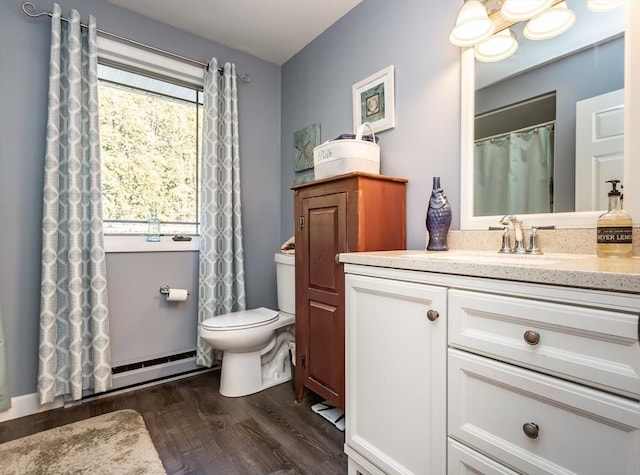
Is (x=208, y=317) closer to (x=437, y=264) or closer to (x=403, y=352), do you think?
(x=403, y=352)

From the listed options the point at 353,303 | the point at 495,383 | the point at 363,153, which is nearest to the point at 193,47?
the point at 363,153

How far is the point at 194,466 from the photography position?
1.35 m

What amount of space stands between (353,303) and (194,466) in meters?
0.95

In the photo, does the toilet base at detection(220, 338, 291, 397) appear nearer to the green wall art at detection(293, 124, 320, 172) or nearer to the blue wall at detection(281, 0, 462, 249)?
the blue wall at detection(281, 0, 462, 249)

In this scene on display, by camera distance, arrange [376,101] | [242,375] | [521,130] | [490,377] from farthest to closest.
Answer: [242,375], [376,101], [521,130], [490,377]

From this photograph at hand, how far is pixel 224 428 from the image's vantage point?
5.30 ft

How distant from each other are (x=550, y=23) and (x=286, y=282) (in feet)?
6.04

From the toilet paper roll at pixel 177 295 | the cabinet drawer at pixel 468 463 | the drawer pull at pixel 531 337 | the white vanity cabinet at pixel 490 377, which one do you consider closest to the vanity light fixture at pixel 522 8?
the white vanity cabinet at pixel 490 377

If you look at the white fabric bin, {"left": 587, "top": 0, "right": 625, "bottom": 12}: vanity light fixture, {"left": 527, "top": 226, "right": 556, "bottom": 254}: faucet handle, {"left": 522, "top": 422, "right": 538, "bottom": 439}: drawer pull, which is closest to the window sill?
the white fabric bin

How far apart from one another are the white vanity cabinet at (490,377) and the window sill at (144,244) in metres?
1.46

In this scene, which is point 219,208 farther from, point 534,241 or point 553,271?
point 553,271

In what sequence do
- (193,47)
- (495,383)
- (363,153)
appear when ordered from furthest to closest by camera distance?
(193,47) → (363,153) → (495,383)

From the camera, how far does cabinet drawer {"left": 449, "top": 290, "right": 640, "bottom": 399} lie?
636 mm

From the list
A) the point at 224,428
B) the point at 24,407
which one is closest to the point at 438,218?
the point at 224,428
